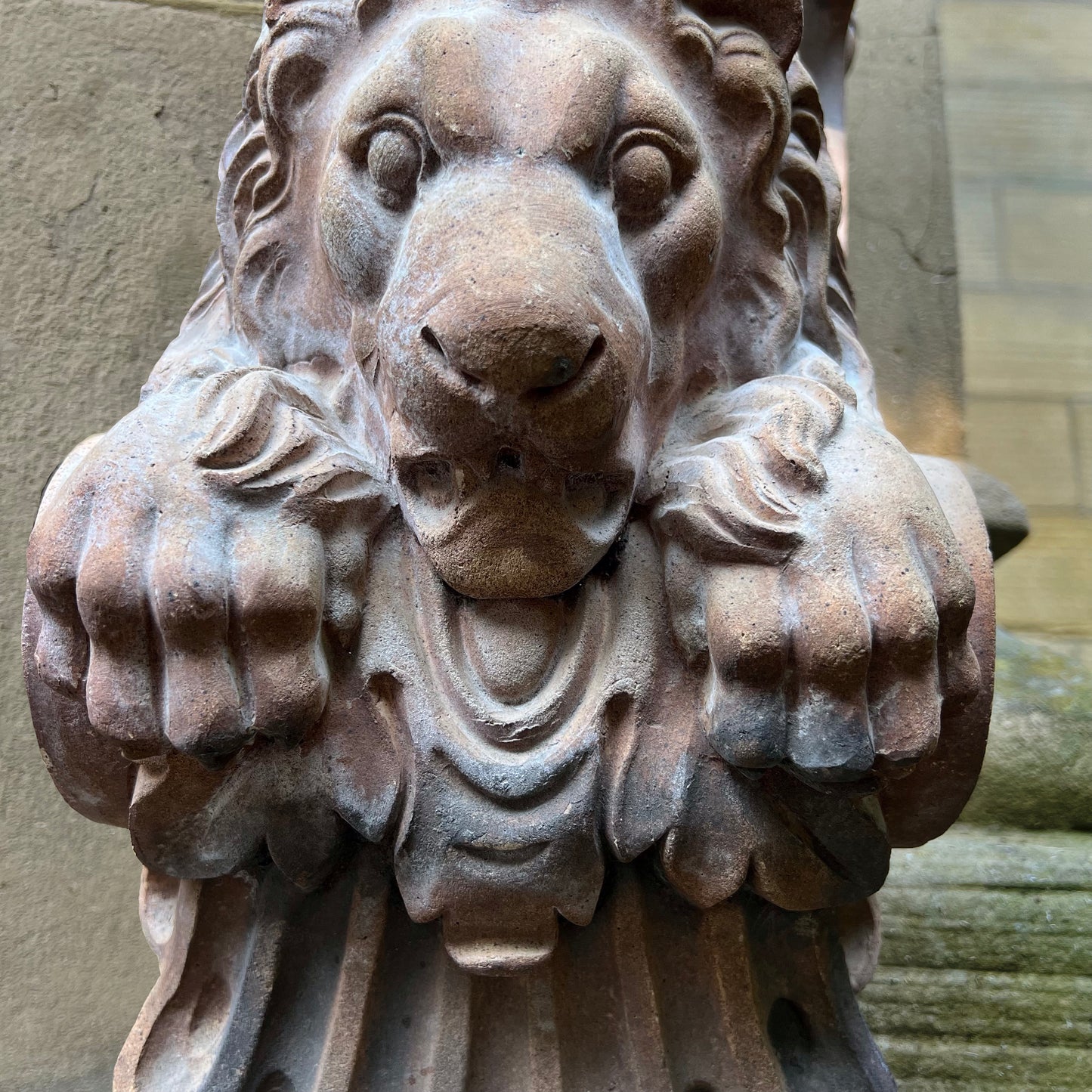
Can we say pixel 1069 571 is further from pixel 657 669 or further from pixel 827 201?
pixel 657 669

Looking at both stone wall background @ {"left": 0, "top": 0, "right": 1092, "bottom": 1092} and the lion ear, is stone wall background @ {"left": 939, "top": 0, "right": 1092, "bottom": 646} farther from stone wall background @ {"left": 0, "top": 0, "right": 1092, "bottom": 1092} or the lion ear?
the lion ear

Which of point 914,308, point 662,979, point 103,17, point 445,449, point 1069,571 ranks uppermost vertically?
point 445,449

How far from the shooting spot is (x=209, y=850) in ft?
2.24

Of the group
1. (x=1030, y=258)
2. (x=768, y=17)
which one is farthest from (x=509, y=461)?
(x=1030, y=258)

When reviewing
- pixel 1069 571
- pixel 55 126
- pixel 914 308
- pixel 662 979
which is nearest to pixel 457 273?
pixel 662 979

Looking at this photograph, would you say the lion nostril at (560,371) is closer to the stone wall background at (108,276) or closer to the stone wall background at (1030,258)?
the stone wall background at (108,276)

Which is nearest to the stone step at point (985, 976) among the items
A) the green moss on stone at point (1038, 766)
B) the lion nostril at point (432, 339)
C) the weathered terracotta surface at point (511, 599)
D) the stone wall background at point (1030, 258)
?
the green moss on stone at point (1038, 766)

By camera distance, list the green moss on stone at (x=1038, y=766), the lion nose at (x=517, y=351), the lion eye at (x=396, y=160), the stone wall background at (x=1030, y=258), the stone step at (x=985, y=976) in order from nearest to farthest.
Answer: the lion nose at (x=517, y=351) < the lion eye at (x=396, y=160) < the stone step at (x=985, y=976) < the green moss on stone at (x=1038, y=766) < the stone wall background at (x=1030, y=258)

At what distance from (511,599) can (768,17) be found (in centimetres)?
46

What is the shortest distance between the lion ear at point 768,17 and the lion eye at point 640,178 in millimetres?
150

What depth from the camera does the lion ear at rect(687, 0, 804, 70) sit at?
2.46 ft

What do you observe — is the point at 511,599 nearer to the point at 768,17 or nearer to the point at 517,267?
the point at 517,267

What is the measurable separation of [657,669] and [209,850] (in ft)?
1.02

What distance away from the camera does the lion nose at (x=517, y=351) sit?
1.81 feet
